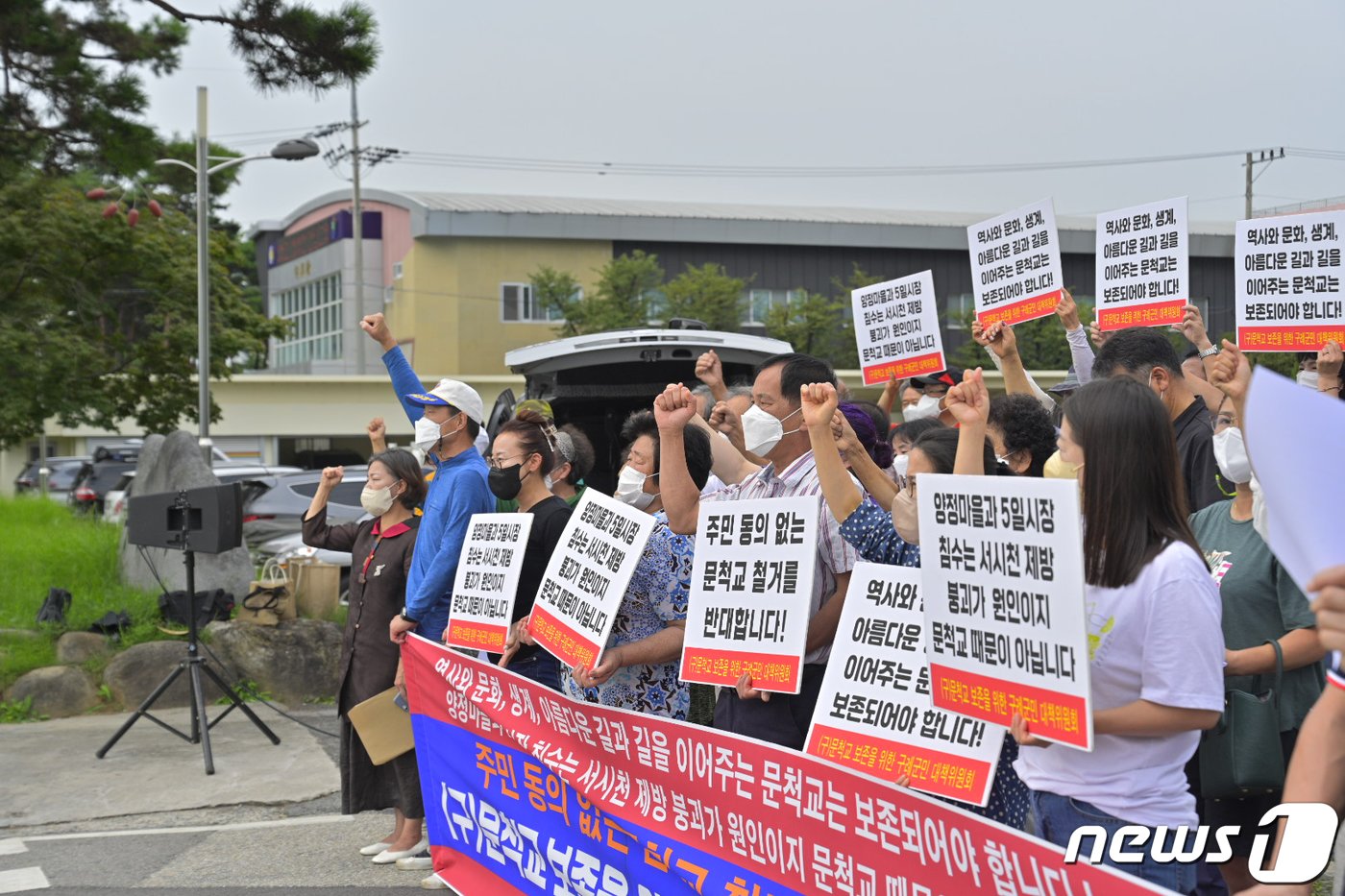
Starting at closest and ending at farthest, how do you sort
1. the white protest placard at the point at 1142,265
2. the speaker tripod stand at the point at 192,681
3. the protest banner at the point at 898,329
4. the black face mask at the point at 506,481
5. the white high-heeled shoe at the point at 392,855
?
the black face mask at the point at 506,481
the white protest placard at the point at 1142,265
the white high-heeled shoe at the point at 392,855
the protest banner at the point at 898,329
the speaker tripod stand at the point at 192,681

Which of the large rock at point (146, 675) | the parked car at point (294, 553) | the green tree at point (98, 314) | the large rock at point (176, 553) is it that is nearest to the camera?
the large rock at point (146, 675)

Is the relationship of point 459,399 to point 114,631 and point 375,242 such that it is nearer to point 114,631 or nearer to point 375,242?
point 114,631

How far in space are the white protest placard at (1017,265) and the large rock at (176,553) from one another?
7036 mm

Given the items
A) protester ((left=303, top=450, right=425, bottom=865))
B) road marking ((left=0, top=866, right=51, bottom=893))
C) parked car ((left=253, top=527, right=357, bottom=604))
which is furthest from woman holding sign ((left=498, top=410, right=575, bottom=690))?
parked car ((left=253, top=527, right=357, bottom=604))

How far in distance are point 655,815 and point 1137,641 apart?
185 centimetres

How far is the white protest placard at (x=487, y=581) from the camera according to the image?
5.20 m

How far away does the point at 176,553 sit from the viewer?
11.9 metres

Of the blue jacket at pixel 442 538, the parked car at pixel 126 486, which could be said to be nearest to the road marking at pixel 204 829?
the blue jacket at pixel 442 538

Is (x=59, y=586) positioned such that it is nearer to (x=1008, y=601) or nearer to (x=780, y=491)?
(x=780, y=491)

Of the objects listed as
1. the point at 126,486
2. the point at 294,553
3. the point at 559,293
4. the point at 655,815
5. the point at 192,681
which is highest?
the point at 559,293

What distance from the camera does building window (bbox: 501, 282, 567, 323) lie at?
50594 millimetres

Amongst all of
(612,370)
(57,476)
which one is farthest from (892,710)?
(57,476)

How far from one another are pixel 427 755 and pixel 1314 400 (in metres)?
4.71

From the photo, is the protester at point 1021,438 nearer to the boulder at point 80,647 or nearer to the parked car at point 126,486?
the parked car at point 126,486
